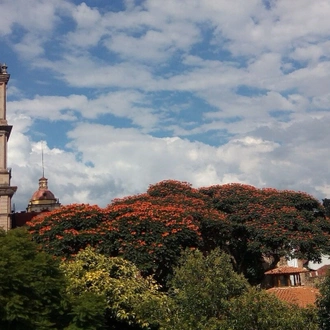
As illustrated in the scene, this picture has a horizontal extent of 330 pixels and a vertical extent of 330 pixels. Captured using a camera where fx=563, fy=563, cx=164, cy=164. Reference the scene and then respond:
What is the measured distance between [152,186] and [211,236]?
417 cm

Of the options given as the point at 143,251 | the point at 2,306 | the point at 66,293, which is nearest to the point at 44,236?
the point at 143,251

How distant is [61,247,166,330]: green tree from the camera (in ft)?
55.4

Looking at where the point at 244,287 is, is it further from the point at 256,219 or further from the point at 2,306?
the point at 256,219

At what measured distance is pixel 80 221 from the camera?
70.2 feet

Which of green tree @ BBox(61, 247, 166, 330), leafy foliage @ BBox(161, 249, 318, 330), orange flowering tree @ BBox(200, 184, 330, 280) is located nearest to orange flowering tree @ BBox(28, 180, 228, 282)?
green tree @ BBox(61, 247, 166, 330)

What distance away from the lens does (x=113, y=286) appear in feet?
57.0

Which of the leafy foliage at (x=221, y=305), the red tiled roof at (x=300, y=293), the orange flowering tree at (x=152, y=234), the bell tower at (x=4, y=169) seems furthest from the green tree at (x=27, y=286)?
the bell tower at (x=4, y=169)

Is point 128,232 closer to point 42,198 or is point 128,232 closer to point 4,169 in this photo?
point 4,169

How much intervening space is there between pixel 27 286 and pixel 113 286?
4.43 m

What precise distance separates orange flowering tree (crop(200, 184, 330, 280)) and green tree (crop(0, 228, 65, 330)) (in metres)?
11.4

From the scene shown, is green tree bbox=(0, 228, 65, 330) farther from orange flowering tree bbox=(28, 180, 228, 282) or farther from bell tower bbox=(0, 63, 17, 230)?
bell tower bbox=(0, 63, 17, 230)

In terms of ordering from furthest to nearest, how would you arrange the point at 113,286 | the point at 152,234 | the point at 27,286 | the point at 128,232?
the point at 128,232, the point at 152,234, the point at 113,286, the point at 27,286

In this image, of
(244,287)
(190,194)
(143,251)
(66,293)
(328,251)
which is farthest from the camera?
(190,194)

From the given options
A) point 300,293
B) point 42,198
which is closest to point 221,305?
point 300,293
